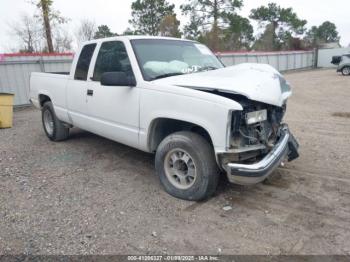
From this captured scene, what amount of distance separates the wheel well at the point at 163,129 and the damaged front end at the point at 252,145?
0.63 m

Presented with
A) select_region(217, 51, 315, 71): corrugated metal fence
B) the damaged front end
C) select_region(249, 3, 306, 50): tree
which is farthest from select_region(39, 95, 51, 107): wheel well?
select_region(249, 3, 306, 50): tree

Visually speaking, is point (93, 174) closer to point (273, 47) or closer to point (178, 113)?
point (178, 113)

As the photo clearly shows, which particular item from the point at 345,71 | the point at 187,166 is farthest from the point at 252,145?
the point at 345,71

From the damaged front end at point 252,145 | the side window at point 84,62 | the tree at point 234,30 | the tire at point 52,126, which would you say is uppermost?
the tree at point 234,30

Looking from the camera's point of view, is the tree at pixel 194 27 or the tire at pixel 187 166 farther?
the tree at pixel 194 27

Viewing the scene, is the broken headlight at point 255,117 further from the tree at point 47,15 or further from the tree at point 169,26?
the tree at point 169,26

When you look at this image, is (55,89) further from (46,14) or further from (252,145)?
(46,14)

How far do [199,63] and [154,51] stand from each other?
0.73m

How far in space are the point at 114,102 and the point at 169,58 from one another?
100 centimetres

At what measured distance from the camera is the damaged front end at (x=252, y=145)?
140 inches

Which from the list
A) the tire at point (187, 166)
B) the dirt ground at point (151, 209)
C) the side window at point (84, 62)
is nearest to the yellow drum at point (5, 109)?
the dirt ground at point (151, 209)

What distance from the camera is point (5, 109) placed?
880 cm

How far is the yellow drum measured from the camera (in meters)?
8.70

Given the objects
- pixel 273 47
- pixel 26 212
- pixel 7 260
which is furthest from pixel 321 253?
pixel 273 47
